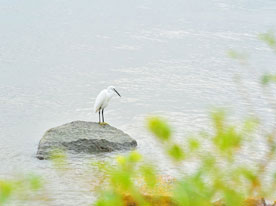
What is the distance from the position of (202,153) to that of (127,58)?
16630 mm

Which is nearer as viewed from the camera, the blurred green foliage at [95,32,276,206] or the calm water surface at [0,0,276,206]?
the blurred green foliage at [95,32,276,206]

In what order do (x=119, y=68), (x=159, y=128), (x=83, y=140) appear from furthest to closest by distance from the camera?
(x=119, y=68), (x=83, y=140), (x=159, y=128)

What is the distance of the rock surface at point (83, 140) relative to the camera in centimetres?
1162

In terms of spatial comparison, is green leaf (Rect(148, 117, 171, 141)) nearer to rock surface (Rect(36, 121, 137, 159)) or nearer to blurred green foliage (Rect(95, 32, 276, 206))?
blurred green foliage (Rect(95, 32, 276, 206))

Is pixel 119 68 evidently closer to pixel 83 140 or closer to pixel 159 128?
pixel 83 140

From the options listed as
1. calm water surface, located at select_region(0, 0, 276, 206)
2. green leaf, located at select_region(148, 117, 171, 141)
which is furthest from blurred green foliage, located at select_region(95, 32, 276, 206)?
calm water surface, located at select_region(0, 0, 276, 206)

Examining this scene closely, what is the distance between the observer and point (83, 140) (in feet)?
38.9

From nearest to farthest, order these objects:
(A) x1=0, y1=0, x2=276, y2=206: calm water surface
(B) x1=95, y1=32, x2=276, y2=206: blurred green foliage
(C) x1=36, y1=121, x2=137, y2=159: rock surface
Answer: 1. (B) x1=95, y1=32, x2=276, y2=206: blurred green foliage
2. (C) x1=36, y1=121, x2=137, y2=159: rock surface
3. (A) x1=0, y1=0, x2=276, y2=206: calm water surface

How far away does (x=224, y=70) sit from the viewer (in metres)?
19.0

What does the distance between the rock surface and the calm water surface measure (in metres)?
0.27

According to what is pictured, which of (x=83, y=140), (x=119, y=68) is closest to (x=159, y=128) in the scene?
(x=83, y=140)

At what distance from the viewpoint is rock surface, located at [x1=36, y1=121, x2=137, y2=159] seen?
457 inches

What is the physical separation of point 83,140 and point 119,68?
6967 millimetres

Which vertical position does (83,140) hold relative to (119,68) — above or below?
above
